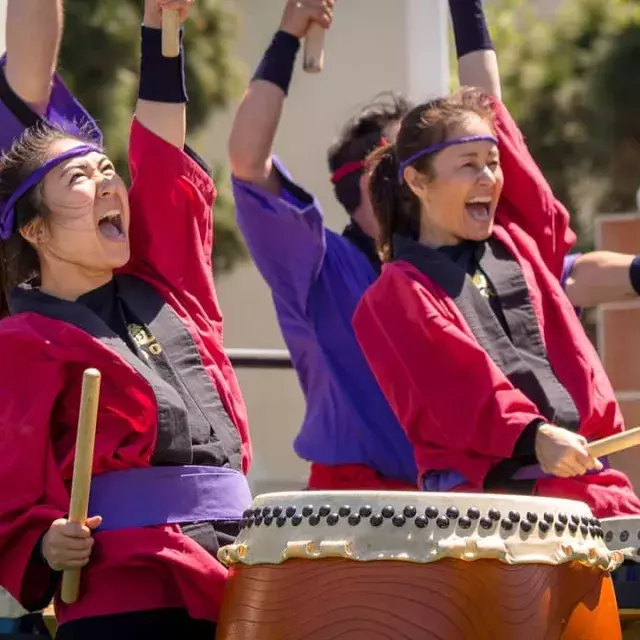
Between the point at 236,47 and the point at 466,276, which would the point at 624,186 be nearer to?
the point at 236,47

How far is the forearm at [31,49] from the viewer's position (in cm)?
239

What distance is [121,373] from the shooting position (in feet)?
6.71

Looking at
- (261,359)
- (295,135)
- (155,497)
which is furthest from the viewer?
(295,135)

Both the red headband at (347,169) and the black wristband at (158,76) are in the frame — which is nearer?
the black wristband at (158,76)

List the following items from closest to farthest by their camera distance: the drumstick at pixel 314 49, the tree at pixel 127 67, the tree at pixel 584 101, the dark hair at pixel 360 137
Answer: the drumstick at pixel 314 49
the dark hair at pixel 360 137
the tree at pixel 127 67
the tree at pixel 584 101

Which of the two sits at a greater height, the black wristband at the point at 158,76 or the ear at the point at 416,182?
the black wristband at the point at 158,76

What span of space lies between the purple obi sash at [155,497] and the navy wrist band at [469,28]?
1.07 meters

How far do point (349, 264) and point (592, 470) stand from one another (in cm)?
94

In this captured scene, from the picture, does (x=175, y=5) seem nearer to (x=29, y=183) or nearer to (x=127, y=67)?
(x=29, y=183)

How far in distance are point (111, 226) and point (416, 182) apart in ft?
1.92

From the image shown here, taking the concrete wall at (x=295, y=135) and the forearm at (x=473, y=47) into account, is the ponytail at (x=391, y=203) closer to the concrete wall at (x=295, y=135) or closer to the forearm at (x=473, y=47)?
the forearm at (x=473, y=47)

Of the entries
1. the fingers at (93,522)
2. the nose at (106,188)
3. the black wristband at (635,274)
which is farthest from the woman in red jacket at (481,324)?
the fingers at (93,522)

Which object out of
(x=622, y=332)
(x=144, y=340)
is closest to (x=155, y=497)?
(x=144, y=340)

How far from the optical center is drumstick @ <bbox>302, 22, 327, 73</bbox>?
2723 mm
